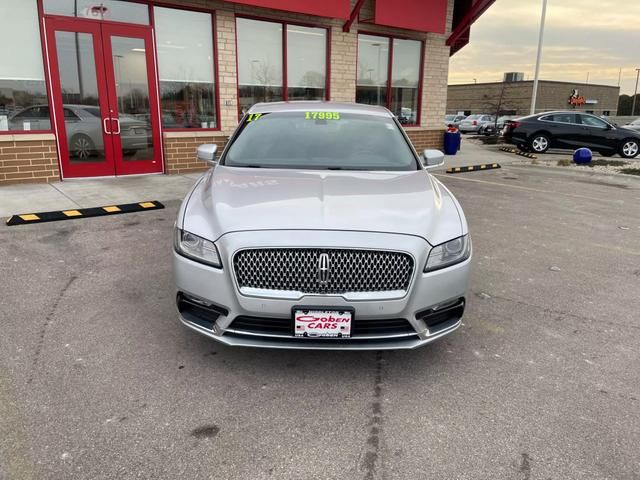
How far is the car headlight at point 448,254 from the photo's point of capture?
295 cm

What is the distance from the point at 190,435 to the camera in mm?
2582

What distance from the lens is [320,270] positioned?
282 cm

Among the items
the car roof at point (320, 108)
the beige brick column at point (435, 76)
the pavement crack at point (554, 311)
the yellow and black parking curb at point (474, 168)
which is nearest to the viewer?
the pavement crack at point (554, 311)

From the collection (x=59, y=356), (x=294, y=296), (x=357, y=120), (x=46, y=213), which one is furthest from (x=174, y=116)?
(x=294, y=296)

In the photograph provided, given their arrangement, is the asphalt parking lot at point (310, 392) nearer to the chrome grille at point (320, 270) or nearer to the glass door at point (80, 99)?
the chrome grille at point (320, 270)

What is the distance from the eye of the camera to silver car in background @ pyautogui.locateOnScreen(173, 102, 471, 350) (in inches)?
111

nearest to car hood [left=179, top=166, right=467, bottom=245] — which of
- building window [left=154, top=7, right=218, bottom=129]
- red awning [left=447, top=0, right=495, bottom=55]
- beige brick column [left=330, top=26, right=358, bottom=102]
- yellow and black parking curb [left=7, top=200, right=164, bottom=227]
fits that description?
yellow and black parking curb [left=7, top=200, right=164, bottom=227]

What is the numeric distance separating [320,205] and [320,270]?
50 centimetres

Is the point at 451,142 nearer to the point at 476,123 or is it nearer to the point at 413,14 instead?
the point at 413,14

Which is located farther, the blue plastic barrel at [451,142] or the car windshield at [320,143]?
the blue plastic barrel at [451,142]

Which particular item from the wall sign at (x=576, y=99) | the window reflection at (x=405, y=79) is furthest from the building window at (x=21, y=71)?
the wall sign at (x=576, y=99)

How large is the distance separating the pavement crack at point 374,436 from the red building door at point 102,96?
852cm

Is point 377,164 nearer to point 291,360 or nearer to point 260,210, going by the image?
point 260,210

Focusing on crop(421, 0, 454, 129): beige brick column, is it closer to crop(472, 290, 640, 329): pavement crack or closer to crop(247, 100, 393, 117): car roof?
crop(247, 100, 393, 117): car roof
